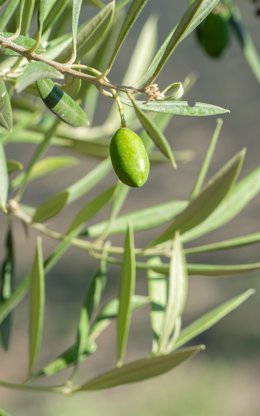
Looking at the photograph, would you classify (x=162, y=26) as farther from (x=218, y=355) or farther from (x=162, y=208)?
(x=162, y=208)

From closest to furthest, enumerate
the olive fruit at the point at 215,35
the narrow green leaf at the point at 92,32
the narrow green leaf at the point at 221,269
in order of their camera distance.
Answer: the narrow green leaf at the point at 92,32 < the narrow green leaf at the point at 221,269 < the olive fruit at the point at 215,35

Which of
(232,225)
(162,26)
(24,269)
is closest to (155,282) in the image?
(24,269)

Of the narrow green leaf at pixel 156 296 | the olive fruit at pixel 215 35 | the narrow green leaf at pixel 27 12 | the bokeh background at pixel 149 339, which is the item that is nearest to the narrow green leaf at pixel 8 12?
the narrow green leaf at pixel 27 12

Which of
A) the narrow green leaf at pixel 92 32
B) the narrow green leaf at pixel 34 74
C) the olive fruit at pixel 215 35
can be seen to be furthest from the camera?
the olive fruit at pixel 215 35

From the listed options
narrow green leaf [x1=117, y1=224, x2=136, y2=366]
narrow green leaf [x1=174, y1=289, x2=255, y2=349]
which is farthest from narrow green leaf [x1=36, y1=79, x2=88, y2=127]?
narrow green leaf [x1=174, y1=289, x2=255, y2=349]

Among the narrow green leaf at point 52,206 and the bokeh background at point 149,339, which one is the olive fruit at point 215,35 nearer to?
the narrow green leaf at point 52,206

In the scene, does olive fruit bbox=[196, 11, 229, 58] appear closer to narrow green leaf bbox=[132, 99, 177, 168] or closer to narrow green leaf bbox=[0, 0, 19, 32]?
narrow green leaf bbox=[0, 0, 19, 32]

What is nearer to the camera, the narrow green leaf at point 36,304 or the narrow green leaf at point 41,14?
the narrow green leaf at point 41,14

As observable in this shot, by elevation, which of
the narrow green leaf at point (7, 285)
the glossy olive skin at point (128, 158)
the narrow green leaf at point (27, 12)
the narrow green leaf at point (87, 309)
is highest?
the glossy olive skin at point (128, 158)
